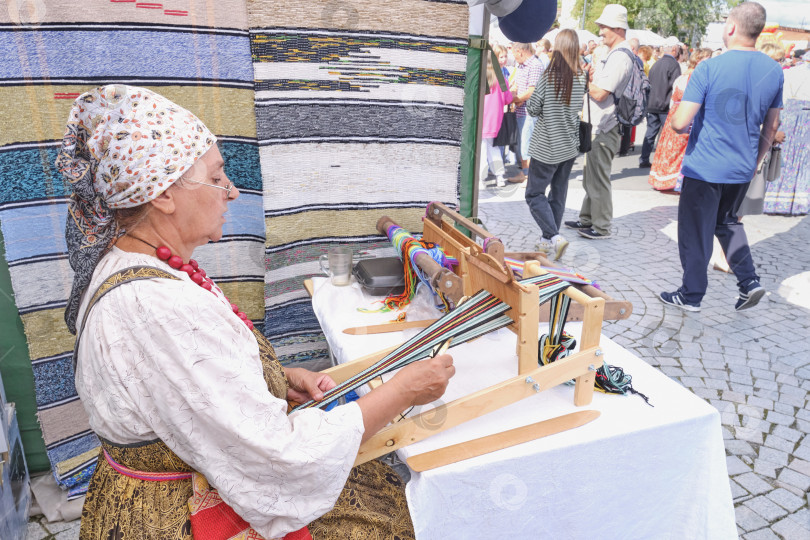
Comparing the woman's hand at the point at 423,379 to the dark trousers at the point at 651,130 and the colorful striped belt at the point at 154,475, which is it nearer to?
the colorful striped belt at the point at 154,475

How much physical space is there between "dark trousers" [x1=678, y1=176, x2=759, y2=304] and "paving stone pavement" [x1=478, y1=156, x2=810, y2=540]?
258mm

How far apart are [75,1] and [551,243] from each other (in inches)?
171

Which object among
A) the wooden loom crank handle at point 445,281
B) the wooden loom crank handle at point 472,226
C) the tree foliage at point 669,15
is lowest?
the wooden loom crank handle at point 445,281

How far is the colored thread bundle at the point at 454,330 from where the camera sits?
61.1 inches

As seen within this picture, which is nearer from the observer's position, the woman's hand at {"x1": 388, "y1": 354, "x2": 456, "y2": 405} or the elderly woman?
the elderly woman

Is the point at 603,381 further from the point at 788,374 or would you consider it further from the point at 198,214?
the point at 788,374

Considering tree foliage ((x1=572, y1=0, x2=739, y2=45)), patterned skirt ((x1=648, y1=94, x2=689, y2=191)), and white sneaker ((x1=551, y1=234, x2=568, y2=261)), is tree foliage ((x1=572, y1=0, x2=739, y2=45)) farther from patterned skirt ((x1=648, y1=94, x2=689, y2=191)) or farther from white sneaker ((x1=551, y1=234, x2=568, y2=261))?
white sneaker ((x1=551, y1=234, x2=568, y2=261))

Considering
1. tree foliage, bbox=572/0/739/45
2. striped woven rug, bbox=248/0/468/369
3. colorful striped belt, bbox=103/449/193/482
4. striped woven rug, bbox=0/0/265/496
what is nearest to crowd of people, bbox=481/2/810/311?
striped woven rug, bbox=248/0/468/369

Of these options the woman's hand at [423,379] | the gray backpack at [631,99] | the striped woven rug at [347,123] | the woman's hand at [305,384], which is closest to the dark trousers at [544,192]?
the gray backpack at [631,99]

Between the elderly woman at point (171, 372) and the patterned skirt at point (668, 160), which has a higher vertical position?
the elderly woman at point (171, 372)

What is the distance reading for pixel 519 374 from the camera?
1620mm

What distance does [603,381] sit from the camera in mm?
1683

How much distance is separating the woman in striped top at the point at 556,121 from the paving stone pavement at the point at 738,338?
565 mm

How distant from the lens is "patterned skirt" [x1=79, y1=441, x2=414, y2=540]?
1326 mm
